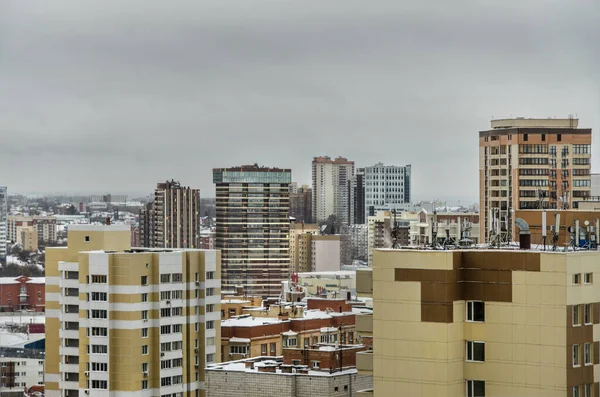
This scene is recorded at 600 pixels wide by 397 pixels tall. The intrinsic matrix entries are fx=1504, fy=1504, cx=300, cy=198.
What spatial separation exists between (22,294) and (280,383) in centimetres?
Result: 3589

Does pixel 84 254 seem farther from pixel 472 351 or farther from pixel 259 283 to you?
pixel 259 283

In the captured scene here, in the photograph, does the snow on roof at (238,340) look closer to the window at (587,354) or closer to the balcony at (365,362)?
the balcony at (365,362)

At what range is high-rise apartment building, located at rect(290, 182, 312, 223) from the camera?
81.6m

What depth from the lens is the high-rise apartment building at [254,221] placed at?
Result: 2451 inches

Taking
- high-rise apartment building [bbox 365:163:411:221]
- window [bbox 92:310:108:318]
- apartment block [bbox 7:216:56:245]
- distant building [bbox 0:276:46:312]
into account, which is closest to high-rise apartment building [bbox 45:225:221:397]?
window [bbox 92:310:108:318]

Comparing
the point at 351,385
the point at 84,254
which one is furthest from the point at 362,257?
the point at 351,385

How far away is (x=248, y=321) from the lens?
991 inches

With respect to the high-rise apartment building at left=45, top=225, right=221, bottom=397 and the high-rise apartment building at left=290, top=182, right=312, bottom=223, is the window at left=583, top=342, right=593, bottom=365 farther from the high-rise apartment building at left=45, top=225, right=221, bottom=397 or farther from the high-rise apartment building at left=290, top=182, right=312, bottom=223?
the high-rise apartment building at left=290, top=182, right=312, bottom=223

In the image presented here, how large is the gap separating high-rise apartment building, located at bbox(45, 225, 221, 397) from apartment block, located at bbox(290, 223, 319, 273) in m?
44.9

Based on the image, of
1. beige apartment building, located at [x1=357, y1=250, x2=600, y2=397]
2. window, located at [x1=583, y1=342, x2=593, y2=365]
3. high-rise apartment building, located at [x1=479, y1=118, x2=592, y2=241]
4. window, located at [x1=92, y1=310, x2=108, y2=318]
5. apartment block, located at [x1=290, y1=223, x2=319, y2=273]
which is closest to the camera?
beige apartment building, located at [x1=357, y1=250, x2=600, y2=397]

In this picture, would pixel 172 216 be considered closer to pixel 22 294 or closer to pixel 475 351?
pixel 22 294

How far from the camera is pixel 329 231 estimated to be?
268ft

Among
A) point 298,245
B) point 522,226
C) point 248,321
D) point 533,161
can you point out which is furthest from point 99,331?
point 298,245

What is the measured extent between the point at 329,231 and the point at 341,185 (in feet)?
35.6
